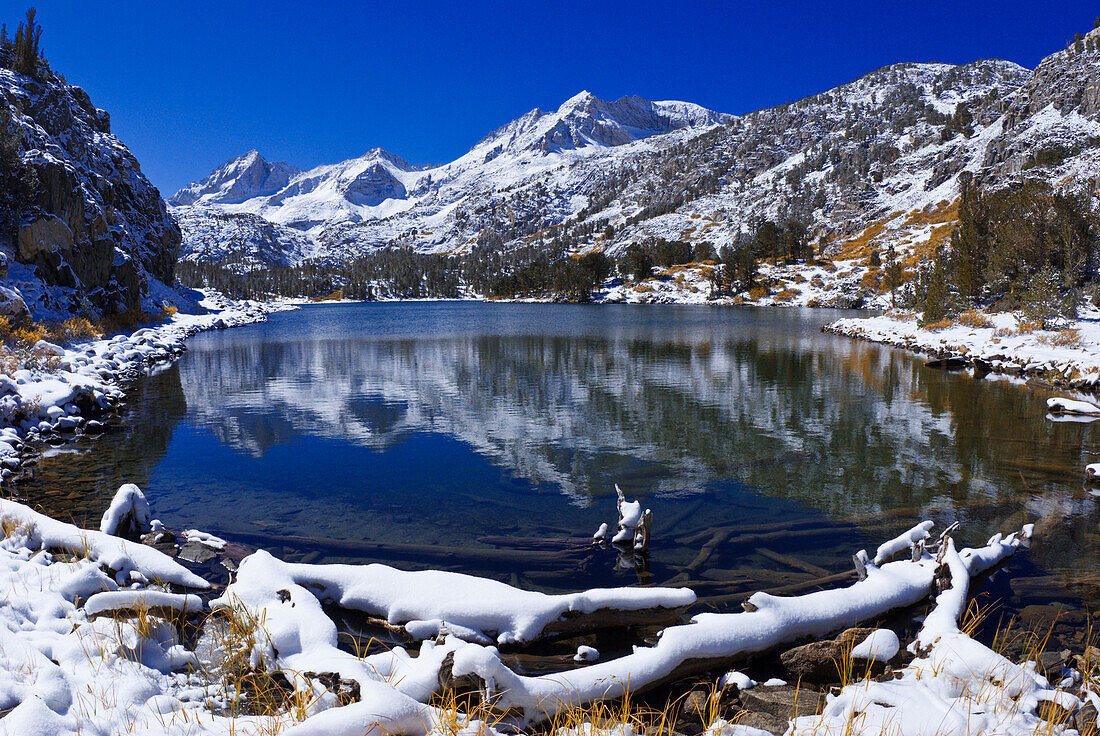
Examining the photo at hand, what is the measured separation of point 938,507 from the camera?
11.2 meters

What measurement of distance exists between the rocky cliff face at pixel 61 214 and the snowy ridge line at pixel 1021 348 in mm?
47525

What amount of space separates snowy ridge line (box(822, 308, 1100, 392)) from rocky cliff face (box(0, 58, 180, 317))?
47.5 metres

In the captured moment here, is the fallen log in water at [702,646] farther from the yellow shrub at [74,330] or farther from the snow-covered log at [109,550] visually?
the yellow shrub at [74,330]

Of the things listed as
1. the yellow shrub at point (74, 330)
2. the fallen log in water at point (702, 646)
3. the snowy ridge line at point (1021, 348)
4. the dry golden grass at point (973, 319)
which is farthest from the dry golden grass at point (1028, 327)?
the yellow shrub at point (74, 330)

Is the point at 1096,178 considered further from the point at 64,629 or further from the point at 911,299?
the point at 64,629

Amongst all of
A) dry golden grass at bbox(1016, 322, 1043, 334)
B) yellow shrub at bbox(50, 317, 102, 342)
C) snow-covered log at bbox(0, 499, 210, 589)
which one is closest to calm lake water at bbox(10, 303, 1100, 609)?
snow-covered log at bbox(0, 499, 210, 589)

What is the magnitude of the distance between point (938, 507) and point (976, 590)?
399cm

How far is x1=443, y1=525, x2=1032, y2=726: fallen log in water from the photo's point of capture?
469cm

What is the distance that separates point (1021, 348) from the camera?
2759cm

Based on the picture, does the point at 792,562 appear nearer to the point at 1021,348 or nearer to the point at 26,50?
the point at 1021,348

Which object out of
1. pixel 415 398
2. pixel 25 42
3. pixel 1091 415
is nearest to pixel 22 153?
pixel 25 42

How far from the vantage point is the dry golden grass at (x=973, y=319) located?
114 ft

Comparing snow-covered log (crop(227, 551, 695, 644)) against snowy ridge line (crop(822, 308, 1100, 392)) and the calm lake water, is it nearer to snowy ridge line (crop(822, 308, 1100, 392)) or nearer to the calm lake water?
the calm lake water

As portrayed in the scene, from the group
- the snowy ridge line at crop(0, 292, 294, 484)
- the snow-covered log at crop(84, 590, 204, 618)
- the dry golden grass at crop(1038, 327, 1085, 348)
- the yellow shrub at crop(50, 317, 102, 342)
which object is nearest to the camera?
the snow-covered log at crop(84, 590, 204, 618)
